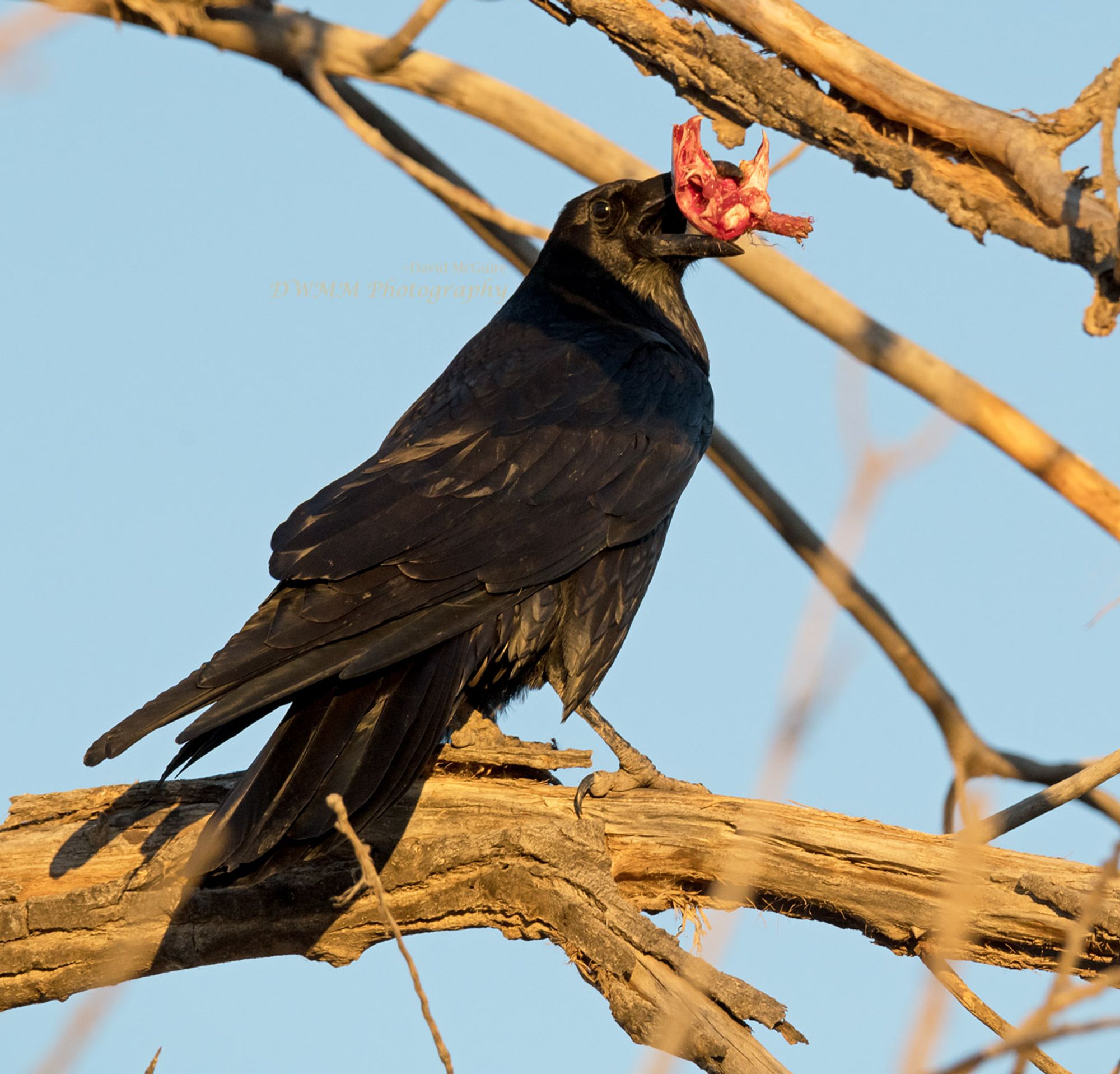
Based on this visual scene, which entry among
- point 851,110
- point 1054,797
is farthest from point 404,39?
point 1054,797

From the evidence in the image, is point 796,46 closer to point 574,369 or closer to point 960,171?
point 960,171

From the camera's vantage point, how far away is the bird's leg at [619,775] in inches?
145

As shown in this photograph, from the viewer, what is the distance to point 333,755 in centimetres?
312

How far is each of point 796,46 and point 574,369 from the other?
1.36 m

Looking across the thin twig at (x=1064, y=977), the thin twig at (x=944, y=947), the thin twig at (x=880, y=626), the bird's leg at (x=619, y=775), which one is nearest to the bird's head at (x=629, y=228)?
the thin twig at (x=880, y=626)

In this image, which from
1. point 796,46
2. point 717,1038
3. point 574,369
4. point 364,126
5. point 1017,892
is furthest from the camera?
point 574,369

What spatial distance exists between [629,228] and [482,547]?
1849mm

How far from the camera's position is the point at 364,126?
282 centimetres

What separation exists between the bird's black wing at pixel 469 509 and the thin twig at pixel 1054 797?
138 centimetres

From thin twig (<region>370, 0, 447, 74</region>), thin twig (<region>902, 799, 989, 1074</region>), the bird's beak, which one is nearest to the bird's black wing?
the bird's beak

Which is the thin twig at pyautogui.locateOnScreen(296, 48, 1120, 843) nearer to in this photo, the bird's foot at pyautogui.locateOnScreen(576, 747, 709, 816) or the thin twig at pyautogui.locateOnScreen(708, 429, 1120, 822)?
the thin twig at pyautogui.locateOnScreen(708, 429, 1120, 822)

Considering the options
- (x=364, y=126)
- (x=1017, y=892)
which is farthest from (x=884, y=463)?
(x=1017, y=892)

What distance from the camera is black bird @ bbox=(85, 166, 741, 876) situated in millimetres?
3045

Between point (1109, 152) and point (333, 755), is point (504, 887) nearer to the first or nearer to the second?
point (333, 755)
